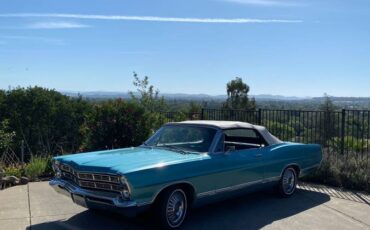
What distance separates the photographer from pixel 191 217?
6.44 meters

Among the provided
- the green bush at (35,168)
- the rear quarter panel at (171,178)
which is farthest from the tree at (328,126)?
the green bush at (35,168)

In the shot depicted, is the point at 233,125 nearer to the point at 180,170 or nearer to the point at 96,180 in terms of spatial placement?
the point at 180,170

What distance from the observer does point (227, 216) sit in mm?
6531

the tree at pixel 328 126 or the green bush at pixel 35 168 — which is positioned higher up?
the tree at pixel 328 126

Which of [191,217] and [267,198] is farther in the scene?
[267,198]

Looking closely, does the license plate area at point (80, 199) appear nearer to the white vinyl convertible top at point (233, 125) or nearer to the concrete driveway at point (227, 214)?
the concrete driveway at point (227, 214)

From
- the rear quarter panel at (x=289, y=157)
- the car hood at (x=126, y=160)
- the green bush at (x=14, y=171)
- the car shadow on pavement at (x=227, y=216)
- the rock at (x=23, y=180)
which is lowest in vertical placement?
the car shadow on pavement at (x=227, y=216)

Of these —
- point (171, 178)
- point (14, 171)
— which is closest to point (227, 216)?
point (171, 178)

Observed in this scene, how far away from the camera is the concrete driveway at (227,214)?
6.08m

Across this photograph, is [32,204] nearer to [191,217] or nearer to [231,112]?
[191,217]

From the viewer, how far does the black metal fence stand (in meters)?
9.78

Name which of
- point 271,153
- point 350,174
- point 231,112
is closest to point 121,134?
point 231,112

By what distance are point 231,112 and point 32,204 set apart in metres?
6.99

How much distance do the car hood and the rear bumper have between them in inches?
11.1
